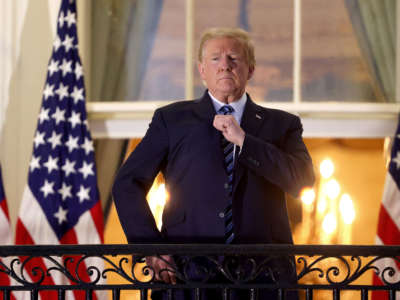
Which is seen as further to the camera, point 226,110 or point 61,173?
point 61,173

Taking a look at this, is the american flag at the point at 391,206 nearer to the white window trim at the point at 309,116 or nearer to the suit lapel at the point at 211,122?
the white window trim at the point at 309,116

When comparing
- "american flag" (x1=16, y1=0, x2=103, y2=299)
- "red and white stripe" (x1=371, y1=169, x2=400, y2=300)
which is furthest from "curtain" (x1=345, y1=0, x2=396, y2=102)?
"american flag" (x1=16, y1=0, x2=103, y2=299)

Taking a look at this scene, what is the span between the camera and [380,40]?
4.20m

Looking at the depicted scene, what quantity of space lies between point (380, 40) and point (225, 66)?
2.62m

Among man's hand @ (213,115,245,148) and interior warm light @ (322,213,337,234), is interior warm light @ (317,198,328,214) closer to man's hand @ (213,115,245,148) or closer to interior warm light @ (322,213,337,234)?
interior warm light @ (322,213,337,234)

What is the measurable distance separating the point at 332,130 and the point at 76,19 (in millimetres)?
1697

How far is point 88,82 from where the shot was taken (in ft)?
14.1

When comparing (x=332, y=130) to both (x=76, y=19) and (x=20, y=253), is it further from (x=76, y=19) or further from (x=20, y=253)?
(x=20, y=253)

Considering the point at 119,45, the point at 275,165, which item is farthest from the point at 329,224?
the point at 275,165

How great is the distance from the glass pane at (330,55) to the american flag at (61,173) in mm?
1542

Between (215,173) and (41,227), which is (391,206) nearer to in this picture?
(41,227)

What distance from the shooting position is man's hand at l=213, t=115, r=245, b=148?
1.80 m

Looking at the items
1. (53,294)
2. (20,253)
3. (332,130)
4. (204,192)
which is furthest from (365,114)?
(20,253)

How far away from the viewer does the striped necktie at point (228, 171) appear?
187cm
